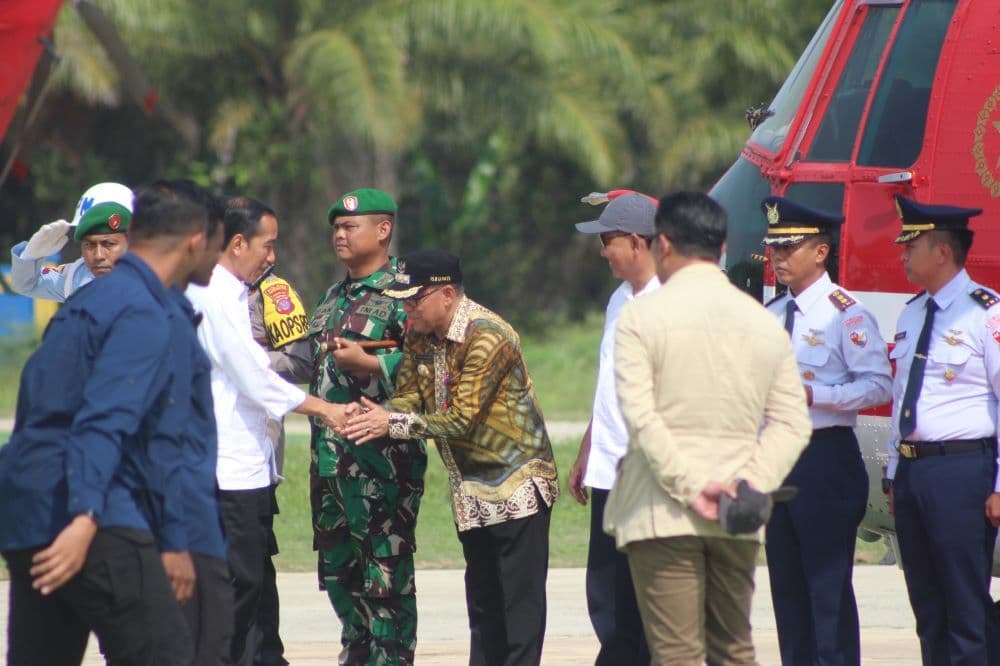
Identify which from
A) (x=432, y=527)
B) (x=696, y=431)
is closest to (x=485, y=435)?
(x=696, y=431)

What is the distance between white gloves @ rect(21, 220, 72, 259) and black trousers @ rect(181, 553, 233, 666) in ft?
7.28

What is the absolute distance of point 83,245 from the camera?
18.7 feet

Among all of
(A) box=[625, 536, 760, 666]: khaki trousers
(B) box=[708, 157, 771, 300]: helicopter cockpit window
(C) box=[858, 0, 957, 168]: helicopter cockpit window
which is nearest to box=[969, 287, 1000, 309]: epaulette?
(C) box=[858, 0, 957, 168]: helicopter cockpit window

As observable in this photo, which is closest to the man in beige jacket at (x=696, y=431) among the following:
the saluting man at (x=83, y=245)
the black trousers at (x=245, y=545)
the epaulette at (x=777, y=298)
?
the epaulette at (x=777, y=298)

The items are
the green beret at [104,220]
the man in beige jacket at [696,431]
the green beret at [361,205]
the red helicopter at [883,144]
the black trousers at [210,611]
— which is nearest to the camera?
the man in beige jacket at [696,431]

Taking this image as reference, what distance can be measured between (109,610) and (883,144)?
3.75 metres

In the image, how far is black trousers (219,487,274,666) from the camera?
18.0ft

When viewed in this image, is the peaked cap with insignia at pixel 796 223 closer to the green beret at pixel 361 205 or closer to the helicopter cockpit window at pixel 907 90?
the helicopter cockpit window at pixel 907 90

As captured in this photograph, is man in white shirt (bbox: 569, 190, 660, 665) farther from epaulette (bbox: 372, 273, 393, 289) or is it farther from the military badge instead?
epaulette (bbox: 372, 273, 393, 289)

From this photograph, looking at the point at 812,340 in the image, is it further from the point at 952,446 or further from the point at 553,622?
the point at 553,622

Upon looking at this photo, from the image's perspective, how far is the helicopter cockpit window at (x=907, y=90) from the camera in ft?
20.0

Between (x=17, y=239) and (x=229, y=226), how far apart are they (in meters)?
22.5

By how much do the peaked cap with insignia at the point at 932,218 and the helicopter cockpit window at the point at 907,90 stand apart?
0.74m

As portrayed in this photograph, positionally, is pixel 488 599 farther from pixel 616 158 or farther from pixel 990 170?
pixel 616 158
